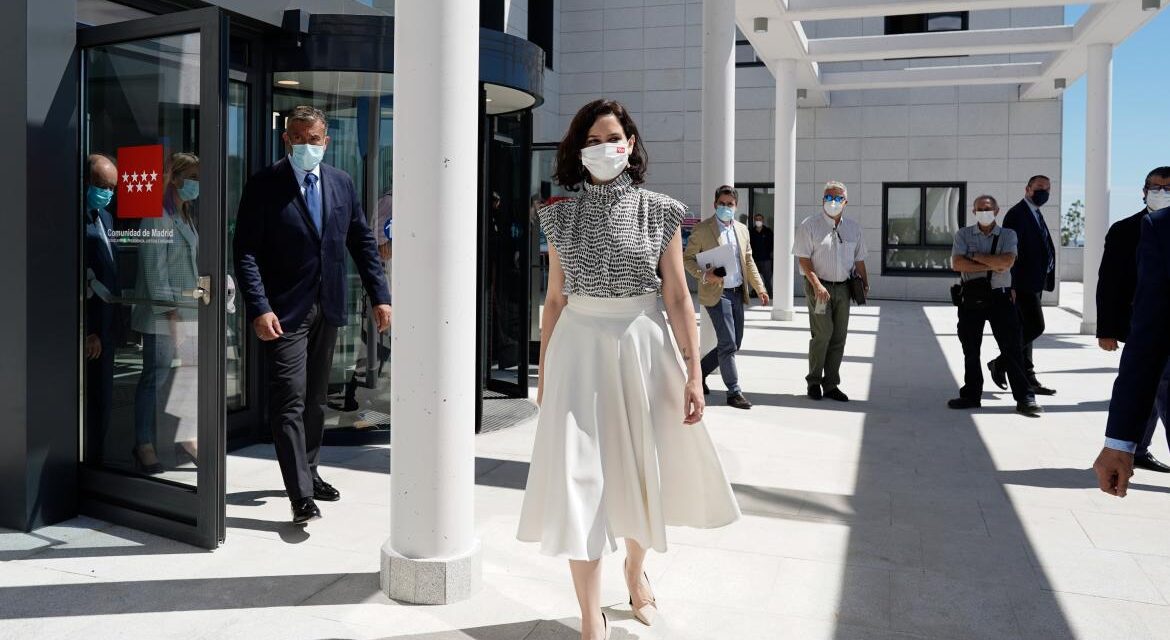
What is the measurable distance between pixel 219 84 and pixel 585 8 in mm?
19663

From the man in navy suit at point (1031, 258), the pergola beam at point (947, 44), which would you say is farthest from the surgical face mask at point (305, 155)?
the pergola beam at point (947, 44)

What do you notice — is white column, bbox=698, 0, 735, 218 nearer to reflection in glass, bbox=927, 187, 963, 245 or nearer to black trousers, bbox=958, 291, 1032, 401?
black trousers, bbox=958, 291, 1032, 401

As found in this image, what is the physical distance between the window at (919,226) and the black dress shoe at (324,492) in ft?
59.4

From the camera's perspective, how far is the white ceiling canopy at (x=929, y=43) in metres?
12.9

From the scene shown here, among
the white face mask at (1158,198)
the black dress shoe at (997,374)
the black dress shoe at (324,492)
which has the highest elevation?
the white face mask at (1158,198)

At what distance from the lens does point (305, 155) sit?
4.70 meters

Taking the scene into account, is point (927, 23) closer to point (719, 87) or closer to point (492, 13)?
point (492, 13)

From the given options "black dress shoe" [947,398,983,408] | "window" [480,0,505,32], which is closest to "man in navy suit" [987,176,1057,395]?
"black dress shoe" [947,398,983,408]

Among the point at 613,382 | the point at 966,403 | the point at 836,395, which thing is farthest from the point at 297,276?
the point at 966,403

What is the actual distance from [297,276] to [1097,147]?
1337 cm

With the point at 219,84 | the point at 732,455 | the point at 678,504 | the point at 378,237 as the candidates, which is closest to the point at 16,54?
the point at 219,84

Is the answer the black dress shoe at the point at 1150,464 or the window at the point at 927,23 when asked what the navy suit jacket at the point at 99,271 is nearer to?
the black dress shoe at the point at 1150,464

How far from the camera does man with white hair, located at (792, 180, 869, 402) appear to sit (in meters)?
8.26

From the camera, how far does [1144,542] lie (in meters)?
4.47
